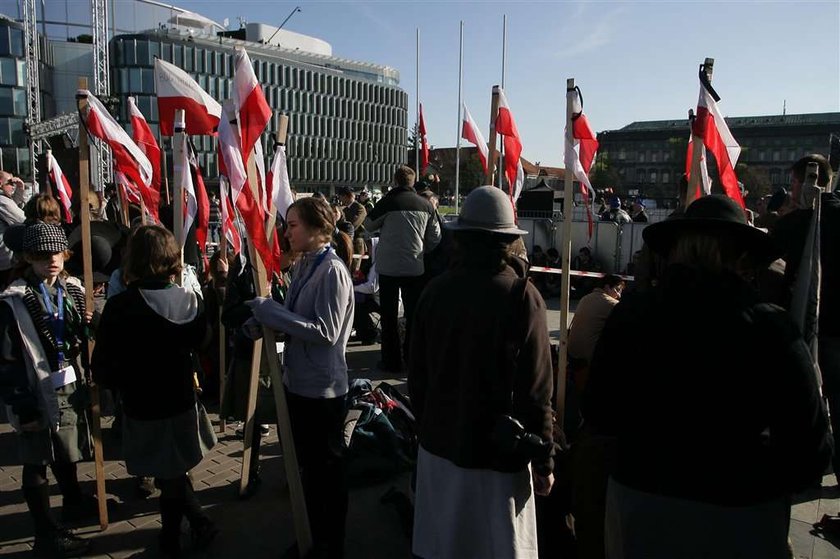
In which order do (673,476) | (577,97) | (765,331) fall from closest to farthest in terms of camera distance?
1. (765,331)
2. (673,476)
3. (577,97)

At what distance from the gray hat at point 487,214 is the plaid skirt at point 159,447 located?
2.00 meters

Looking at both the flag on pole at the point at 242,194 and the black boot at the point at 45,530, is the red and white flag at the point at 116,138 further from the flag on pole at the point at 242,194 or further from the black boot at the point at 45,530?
the black boot at the point at 45,530

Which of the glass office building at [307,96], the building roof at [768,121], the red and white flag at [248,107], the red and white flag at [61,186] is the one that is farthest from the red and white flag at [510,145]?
the building roof at [768,121]

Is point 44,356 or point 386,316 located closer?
Result: point 44,356

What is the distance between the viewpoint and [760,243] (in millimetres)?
2057

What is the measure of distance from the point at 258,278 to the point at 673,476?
8.29ft

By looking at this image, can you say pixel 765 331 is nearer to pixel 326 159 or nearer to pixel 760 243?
pixel 760 243

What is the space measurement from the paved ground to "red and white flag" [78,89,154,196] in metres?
2.30

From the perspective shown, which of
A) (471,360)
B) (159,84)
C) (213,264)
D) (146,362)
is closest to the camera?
(471,360)

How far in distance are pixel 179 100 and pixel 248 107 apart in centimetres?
169

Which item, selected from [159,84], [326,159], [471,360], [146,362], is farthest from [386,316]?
[326,159]

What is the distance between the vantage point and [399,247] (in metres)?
7.32

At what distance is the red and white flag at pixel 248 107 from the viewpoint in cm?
398

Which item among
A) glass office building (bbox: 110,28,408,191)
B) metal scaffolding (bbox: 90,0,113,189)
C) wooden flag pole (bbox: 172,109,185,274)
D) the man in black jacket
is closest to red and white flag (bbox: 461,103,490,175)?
the man in black jacket
